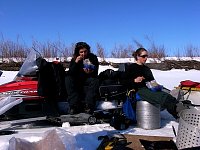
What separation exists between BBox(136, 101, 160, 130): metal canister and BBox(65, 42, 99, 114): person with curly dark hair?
2.32ft

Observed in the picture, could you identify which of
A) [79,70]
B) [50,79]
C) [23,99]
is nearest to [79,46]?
[79,70]

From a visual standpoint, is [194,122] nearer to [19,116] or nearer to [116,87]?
[116,87]

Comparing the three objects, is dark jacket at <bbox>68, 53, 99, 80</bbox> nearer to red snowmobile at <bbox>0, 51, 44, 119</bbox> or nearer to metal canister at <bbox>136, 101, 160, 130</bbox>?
red snowmobile at <bbox>0, 51, 44, 119</bbox>

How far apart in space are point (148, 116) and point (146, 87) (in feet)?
1.78

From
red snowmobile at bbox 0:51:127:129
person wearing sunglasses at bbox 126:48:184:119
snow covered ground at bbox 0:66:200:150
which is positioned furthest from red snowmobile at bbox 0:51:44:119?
person wearing sunglasses at bbox 126:48:184:119

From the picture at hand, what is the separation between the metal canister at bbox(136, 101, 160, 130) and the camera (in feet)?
14.7

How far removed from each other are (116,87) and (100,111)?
1.41 ft

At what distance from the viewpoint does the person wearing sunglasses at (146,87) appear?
14.7 ft

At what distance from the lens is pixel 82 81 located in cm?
505

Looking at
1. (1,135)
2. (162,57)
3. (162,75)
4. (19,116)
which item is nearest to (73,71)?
(19,116)

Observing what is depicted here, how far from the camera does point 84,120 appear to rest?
4.64 m

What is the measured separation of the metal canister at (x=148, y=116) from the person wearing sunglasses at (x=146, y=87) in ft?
0.24

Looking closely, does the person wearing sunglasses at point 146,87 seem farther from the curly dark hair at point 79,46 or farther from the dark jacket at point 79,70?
the curly dark hair at point 79,46

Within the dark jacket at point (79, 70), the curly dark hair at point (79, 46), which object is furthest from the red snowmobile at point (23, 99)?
the curly dark hair at point (79, 46)
